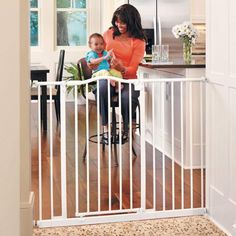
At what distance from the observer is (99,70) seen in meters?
4.53

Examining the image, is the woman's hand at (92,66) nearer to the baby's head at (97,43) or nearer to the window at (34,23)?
the baby's head at (97,43)

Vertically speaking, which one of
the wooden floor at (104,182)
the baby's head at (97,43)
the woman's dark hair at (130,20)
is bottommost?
the wooden floor at (104,182)

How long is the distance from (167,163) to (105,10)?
5094mm

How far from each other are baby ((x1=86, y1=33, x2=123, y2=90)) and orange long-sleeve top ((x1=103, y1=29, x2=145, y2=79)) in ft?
0.31

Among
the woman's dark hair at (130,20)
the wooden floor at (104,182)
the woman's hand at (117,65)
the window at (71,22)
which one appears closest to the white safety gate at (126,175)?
the wooden floor at (104,182)

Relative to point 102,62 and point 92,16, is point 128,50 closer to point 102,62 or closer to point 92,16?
point 102,62

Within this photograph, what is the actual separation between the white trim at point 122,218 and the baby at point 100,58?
1.55m

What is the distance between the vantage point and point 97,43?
4625 mm

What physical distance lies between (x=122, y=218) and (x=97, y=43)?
1989 mm

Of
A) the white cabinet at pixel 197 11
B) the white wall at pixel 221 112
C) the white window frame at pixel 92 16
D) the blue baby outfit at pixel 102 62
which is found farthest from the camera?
the white window frame at pixel 92 16

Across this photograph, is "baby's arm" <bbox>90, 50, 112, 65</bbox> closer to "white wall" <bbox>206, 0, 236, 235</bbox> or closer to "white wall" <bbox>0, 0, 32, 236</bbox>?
"white wall" <bbox>206, 0, 236, 235</bbox>

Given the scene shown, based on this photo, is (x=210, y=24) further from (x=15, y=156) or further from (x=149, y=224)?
(x=15, y=156)

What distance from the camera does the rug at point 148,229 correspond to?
2.95 meters

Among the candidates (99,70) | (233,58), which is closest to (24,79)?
(233,58)
